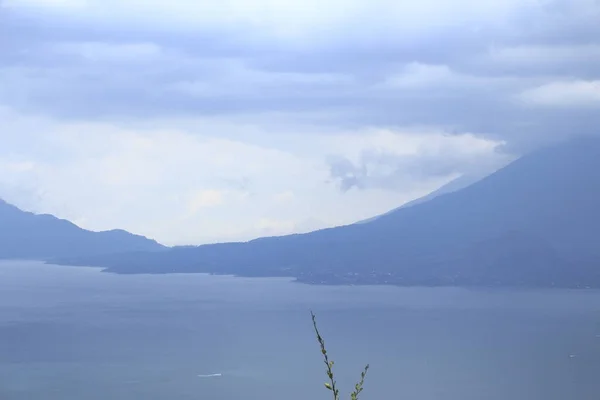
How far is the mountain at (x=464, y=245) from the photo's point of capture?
12394 centimetres

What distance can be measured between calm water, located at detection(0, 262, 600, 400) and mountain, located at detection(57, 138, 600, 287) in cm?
2355

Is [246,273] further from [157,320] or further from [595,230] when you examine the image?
[157,320]

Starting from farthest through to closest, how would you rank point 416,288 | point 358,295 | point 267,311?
1. point 416,288
2. point 358,295
3. point 267,311

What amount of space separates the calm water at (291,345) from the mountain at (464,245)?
927 inches

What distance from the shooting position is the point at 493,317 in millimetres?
71562

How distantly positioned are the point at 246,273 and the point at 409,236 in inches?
1242

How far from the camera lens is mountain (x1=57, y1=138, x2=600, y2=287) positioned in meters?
124

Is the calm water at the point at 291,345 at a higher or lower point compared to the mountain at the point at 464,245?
lower

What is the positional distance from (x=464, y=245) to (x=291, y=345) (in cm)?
9258

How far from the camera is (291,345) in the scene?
53.4 meters

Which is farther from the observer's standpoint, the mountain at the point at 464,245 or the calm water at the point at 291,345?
the mountain at the point at 464,245

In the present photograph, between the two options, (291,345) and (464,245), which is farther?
(464,245)

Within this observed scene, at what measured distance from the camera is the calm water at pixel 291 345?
3822cm

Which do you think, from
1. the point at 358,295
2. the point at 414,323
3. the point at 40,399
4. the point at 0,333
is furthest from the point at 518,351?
the point at 358,295
